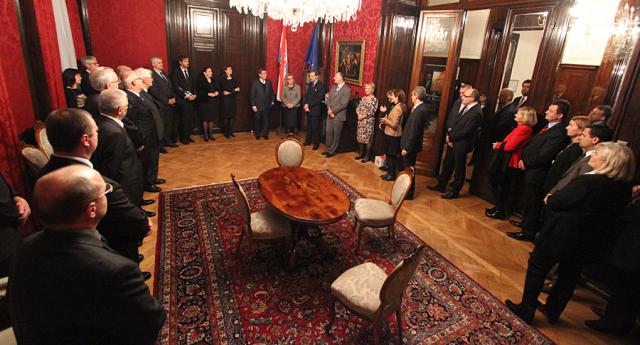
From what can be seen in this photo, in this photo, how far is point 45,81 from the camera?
334cm

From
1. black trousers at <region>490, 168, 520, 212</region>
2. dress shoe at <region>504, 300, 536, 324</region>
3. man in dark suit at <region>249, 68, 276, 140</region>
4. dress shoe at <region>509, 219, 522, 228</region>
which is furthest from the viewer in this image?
man in dark suit at <region>249, 68, 276, 140</region>

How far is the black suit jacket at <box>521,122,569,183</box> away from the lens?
365cm

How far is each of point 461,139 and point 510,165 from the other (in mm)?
746

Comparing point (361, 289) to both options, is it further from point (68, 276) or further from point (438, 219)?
point (438, 219)

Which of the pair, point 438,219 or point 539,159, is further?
point 438,219

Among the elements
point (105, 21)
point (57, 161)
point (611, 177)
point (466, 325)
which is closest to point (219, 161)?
point (105, 21)

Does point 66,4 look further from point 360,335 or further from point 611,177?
point 611,177

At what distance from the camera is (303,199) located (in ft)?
10.0

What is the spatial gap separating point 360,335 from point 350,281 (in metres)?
0.44

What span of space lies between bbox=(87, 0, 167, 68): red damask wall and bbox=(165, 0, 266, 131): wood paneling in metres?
0.22

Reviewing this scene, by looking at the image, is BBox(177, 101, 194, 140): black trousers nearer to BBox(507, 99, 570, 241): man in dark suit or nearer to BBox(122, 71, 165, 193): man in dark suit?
BBox(122, 71, 165, 193): man in dark suit

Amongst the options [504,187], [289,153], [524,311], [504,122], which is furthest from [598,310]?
[289,153]

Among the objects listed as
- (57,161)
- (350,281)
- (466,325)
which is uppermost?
(57,161)

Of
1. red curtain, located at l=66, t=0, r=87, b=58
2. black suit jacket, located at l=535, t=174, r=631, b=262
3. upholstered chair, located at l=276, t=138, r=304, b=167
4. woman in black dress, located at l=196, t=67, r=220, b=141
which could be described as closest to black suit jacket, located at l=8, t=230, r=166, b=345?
black suit jacket, located at l=535, t=174, r=631, b=262
